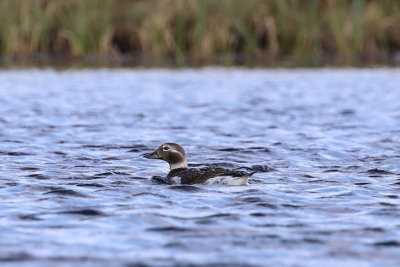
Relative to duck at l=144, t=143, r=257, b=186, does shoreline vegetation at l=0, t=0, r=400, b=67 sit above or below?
above

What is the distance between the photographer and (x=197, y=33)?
29.1 meters

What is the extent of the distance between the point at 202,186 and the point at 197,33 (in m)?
19.5

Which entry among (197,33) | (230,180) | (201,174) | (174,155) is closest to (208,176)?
(201,174)

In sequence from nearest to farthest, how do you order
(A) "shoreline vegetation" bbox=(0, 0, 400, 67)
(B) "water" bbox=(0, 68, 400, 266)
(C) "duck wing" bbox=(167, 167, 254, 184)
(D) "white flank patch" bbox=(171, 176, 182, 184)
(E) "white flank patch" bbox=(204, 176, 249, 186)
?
(B) "water" bbox=(0, 68, 400, 266), (E) "white flank patch" bbox=(204, 176, 249, 186), (C) "duck wing" bbox=(167, 167, 254, 184), (D) "white flank patch" bbox=(171, 176, 182, 184), (A) "shoreline vegetation" bbox=(0, 0, 400, 67)

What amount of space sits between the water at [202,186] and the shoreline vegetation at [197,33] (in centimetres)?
609

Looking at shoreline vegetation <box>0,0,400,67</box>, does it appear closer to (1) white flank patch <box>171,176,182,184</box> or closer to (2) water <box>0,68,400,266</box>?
(2) water <box>0,68,400,266</box>

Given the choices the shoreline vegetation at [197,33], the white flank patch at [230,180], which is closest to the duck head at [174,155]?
the white flank patch at [230,180]

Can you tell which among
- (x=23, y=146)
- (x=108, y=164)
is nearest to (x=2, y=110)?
(x=23, y=146)

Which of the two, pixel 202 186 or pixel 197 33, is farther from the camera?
pixel 197 33

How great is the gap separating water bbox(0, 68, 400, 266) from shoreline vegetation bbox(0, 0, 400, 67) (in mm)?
6094

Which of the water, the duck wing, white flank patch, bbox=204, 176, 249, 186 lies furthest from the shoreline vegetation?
white flank patch, bbox=204, 176, 249, 186

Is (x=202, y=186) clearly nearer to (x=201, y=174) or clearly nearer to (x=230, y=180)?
(x=201, y=174)

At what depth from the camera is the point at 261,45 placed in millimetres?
32344

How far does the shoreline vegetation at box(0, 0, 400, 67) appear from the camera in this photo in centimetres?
2905
